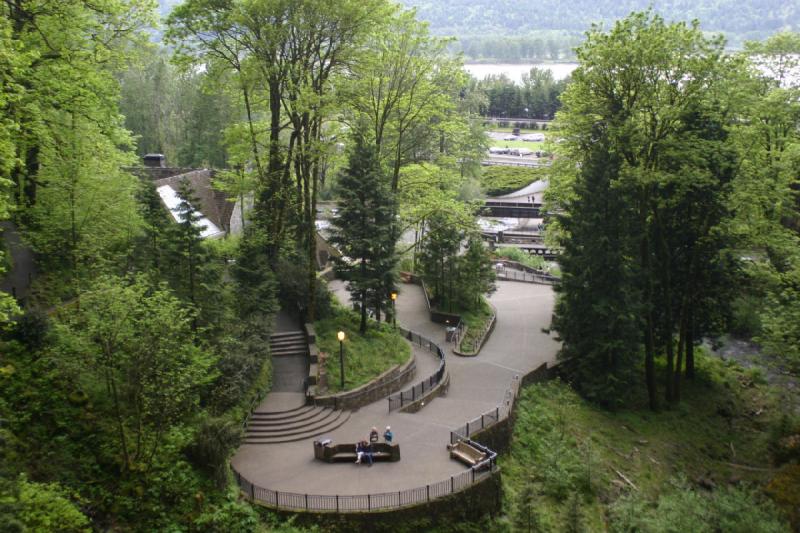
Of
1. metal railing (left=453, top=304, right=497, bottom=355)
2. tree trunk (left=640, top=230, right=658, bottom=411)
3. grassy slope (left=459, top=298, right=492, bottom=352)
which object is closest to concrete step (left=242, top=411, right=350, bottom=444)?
metal railing (left=453, top=304, right=497, bottom=355)

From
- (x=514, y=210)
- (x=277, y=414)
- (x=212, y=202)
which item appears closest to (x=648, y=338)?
(x=277, y=414)

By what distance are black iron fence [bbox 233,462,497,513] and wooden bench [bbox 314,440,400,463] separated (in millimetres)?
1846

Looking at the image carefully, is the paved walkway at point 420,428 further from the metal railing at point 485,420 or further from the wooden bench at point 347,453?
the metal railing at point 485,420

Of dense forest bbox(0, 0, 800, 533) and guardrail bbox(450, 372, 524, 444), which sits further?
guardrail bbox(450, 372, 524, 444)

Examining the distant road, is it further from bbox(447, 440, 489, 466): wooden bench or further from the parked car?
bbox(447, 440, 489, 466): wooden bench

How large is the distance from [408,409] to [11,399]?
12.2m

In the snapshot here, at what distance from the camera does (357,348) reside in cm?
2552

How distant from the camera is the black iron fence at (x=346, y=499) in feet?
51.2

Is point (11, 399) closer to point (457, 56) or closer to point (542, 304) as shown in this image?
point (457, 56)

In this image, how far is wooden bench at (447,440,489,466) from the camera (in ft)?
58.7

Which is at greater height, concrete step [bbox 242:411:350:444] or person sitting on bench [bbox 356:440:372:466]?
person sitting on bench [bbox 356:440:372:466]

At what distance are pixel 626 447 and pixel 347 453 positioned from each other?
1106cm

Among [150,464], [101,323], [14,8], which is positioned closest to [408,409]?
[150,464]

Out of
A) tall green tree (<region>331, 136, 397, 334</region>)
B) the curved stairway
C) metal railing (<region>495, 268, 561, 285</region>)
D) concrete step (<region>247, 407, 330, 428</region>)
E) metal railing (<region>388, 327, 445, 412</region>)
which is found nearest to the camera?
A: the curved stairway
